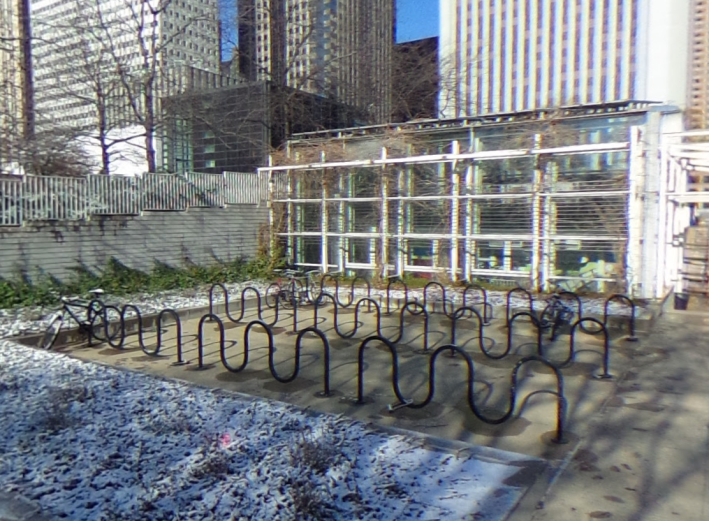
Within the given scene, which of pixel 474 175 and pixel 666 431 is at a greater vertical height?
pixel 474 175

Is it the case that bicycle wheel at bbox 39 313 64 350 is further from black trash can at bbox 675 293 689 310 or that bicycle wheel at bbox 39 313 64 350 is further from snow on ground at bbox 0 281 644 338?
black trash can at bbox 675 293 689 310

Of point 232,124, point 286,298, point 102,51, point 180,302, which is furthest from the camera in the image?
point 232,124

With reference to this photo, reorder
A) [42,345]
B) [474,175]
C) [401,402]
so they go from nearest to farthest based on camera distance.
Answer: [401,402] < [42,345] < [474,175]

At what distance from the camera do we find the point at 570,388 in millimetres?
6703

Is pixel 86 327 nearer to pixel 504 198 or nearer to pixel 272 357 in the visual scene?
pixel 272 357

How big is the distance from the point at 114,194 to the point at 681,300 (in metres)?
13.2

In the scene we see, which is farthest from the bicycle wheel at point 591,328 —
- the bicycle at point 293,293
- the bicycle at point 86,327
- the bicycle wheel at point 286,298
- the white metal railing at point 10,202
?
the white metal railing at point 10,202

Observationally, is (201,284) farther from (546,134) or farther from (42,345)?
(546,134)

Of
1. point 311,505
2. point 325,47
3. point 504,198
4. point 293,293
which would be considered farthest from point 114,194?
point 325,47

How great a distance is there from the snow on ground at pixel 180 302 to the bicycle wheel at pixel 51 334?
77cm

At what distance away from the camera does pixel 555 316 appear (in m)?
9.36

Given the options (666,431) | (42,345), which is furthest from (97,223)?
(666,431)

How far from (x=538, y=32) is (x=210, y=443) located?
91.7 meters

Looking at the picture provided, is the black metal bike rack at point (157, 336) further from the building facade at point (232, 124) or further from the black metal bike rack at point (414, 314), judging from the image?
the building facade at point (232, 124)
